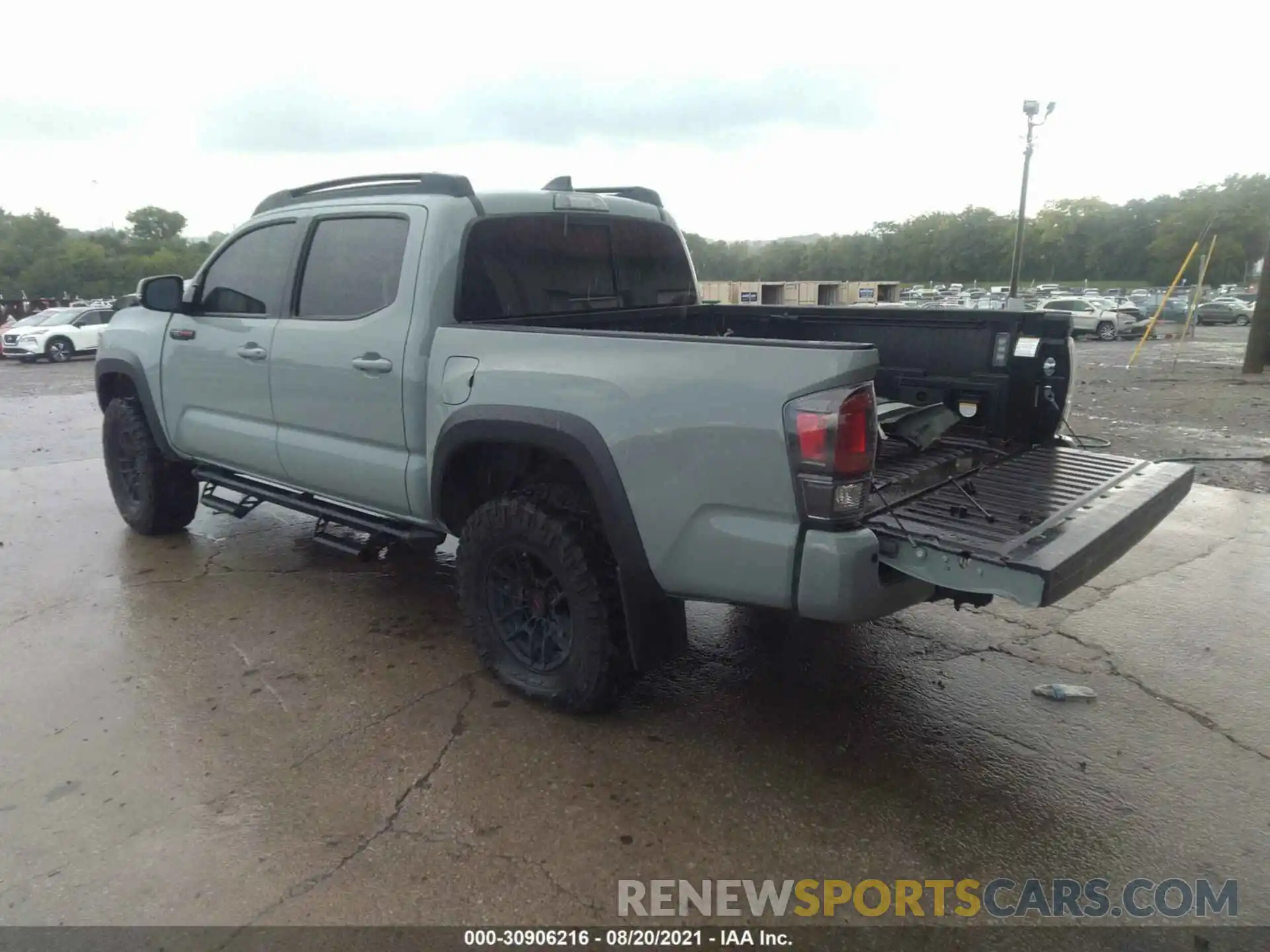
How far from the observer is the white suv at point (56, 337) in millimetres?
21734

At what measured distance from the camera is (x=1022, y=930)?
236 cm

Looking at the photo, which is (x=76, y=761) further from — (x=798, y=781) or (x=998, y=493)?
(x=998, y=493)

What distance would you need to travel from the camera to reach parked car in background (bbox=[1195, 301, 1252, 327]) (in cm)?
4012

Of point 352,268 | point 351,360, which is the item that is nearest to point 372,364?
point 351,360

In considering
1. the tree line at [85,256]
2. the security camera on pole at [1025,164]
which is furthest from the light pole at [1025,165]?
the tree line at [85,256]

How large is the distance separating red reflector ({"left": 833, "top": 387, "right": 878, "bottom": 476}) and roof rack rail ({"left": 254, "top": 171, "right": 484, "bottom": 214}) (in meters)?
1.96

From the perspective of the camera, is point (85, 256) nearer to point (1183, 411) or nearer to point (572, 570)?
point (1183, 411)

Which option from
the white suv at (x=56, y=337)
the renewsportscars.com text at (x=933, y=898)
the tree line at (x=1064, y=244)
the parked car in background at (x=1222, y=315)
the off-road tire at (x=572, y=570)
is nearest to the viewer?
the renewsportscars.com text at (x=933, y=898)

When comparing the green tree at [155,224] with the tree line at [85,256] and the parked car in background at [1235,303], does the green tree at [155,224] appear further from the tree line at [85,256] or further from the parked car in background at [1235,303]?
the parked car in background at [1235,303]

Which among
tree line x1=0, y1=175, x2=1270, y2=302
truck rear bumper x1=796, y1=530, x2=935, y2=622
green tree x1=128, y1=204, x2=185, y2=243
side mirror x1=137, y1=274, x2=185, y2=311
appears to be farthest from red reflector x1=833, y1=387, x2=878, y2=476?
green tree x1=128, y1=204, x2=185, y2=243

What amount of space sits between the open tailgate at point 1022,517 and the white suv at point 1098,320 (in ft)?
101

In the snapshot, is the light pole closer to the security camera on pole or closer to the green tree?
the security camera on pole

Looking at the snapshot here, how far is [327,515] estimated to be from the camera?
4.30m

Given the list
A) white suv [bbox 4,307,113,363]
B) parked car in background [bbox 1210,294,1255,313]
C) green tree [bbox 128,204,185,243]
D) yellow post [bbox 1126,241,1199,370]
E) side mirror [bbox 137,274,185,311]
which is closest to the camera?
side mirror [bbox 137,274,185,311]
